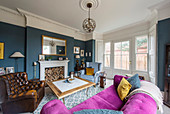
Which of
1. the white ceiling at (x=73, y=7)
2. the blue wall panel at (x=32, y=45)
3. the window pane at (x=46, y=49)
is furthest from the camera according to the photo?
A: the window pane at (x=46, y=49)

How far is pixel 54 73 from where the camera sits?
3375 mm

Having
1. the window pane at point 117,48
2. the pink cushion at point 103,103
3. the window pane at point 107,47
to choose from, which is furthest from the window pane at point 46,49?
the window pane at point 117,48

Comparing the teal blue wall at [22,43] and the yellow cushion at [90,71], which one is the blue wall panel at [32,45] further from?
the yellow cushion at [90,71]

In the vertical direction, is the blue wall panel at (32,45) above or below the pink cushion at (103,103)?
above

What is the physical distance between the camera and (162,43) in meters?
2.16

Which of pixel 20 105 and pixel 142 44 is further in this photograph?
pixel 142 44

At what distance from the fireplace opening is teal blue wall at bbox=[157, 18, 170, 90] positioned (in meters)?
4.04

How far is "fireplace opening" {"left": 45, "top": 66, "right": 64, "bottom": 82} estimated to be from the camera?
3144 millimetres

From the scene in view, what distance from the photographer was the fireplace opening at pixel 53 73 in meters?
3.14

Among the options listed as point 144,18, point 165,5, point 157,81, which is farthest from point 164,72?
point 144,18

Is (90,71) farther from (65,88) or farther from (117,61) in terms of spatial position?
(117,61)

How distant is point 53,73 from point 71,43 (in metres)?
1.96

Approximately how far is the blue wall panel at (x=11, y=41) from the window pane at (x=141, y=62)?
17.1 ft

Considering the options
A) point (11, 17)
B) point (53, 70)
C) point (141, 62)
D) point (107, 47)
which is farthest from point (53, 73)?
point (141, 62)
